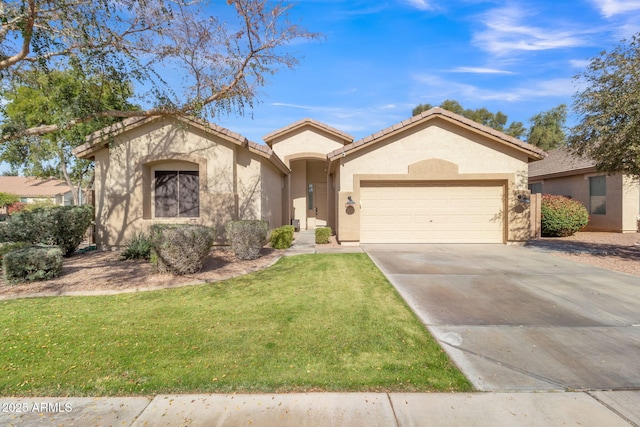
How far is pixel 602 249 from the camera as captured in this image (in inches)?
442

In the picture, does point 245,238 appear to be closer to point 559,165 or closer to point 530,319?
point 530,319

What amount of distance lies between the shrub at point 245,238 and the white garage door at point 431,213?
4591 mm

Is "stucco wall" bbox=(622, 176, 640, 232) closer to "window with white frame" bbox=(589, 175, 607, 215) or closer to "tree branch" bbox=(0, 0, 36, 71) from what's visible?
"window with white frame" bbox=(589, 175, 607, 215)

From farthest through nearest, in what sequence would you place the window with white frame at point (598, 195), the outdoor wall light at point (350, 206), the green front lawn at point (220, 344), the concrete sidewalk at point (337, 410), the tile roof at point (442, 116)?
the window with white frame at point (598, 195) → the outdoor wall light at point (350, 206) → the tile roof at point (442, 116) → the green front lawn at point (220, 344) → the concrete sidewalk at point (337, 410)

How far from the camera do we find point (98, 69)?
285 inches

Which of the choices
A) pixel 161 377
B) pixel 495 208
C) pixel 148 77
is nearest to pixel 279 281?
pixel 161 377

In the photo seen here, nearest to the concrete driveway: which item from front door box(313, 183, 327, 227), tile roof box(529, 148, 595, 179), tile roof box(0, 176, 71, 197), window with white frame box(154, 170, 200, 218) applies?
window with white frame box(154, 170, 200, 218)

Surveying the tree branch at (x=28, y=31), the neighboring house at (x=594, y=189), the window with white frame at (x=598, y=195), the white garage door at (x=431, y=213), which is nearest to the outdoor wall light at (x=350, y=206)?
the white garage door at (x=431, y=213)

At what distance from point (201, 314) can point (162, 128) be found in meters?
8.15

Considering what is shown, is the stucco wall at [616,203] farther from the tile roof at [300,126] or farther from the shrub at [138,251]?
the shrub at [138,251]

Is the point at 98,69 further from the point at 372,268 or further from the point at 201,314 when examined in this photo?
the point at 372,268

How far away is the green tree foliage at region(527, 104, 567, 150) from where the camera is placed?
1432 inches

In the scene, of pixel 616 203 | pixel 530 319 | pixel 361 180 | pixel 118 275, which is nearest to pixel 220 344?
pixel 530 319

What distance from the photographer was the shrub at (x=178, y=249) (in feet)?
23.7
